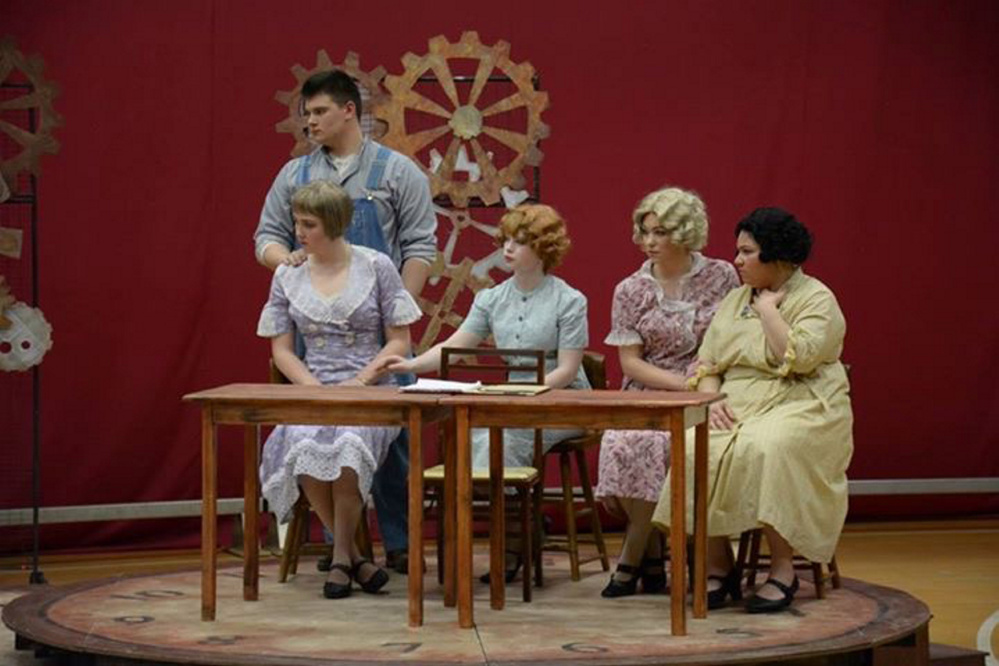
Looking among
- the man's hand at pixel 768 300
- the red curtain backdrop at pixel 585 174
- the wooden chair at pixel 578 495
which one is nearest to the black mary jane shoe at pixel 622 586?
the wooden chair at pixel 578 495

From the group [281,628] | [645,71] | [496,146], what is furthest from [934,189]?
[281,628]

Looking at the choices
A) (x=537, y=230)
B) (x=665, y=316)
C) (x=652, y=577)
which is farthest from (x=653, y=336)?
(x=652, y=577)

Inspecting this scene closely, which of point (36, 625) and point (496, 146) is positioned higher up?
point (496, 146)

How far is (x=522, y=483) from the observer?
6391 millimetres

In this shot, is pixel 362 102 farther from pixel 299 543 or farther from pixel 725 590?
pixel 725 590

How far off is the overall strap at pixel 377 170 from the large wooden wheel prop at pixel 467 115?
36.1 inches

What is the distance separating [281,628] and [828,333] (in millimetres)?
1962

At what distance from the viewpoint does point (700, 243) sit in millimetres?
6754

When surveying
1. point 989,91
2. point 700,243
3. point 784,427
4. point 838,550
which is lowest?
point 838,550

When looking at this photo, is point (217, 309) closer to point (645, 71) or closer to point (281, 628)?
Answer: point (645, 71)

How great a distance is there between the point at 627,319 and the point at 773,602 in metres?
1.14

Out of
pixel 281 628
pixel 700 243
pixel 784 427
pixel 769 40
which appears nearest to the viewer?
pixel 281 628

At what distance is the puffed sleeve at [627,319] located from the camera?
6781mm

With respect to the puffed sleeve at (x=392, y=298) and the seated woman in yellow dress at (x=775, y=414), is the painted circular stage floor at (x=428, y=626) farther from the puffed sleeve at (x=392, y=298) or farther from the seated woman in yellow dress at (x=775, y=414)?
the puffed sleeve at (x=392, y=298)
